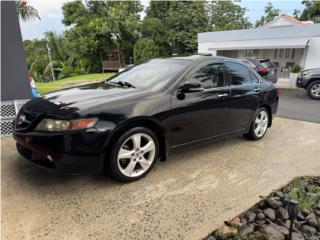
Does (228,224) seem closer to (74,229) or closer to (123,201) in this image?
(123,201)

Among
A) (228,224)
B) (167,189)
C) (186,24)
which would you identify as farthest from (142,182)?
(186,24)

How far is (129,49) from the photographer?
29547 millimetres

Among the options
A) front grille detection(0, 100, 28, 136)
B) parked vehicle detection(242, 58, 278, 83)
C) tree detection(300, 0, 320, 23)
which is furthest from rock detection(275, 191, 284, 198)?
tree detection(300, 0, 320, 23)

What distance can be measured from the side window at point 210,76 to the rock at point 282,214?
1.84m

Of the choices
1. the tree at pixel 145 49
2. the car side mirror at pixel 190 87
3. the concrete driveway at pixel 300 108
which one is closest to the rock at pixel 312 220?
the car side mirror at pixel 190 87

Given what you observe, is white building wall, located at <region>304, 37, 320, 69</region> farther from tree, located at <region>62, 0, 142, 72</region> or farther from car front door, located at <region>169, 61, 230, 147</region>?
tree, located at <region>62, 0, 142, 72</region>

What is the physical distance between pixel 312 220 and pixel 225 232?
3.23 ft

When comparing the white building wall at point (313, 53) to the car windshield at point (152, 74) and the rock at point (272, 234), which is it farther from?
the rock at point (272, 234)

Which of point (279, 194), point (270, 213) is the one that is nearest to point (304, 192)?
point (279, 194)

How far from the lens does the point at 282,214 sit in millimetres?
2826

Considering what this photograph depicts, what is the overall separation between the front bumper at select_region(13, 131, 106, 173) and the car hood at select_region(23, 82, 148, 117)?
274mm

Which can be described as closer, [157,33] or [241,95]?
[241,95]

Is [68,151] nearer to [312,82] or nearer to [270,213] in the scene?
[270,213]

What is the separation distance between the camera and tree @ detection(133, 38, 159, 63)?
2634cm
